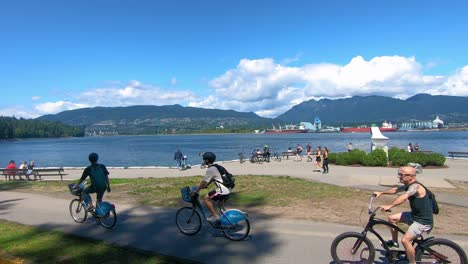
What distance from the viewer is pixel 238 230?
7.59m

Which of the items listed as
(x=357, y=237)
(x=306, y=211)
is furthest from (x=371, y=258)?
(x=306, y=211)

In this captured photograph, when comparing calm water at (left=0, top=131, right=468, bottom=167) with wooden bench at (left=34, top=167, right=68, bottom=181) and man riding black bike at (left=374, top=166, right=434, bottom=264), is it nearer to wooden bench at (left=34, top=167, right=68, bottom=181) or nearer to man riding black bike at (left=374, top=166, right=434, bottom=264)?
wooden bench at (left=34, top=167, right=68, bottom=181)

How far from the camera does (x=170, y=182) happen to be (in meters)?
16.5

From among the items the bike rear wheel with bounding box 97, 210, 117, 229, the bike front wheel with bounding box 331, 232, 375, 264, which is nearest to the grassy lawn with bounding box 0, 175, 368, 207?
the bike rear wheel with bounding box 97, 210, 117, 229

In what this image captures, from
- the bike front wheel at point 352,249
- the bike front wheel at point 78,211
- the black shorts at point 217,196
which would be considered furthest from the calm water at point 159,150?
the bike front wheel at point 352,249

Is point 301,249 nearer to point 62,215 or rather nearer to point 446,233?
point 446,233

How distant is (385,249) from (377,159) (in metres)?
20.1

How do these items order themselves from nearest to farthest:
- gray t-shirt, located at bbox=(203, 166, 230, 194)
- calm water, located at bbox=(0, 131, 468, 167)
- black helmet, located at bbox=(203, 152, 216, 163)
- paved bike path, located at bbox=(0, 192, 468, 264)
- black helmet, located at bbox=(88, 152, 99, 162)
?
paved bike path, located at bbox=(0, 192, 468, 264) < gray t-shirt, located at bbox=(203, 166, 230, 194) < black helmet, located at bbox=(203, 152, 216, 163) < black helmet, located at bbox=(88, 152, 99, 162) < calm water, located at bbox=(0, 131, 468, 167)

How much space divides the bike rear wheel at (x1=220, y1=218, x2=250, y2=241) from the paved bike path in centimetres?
13

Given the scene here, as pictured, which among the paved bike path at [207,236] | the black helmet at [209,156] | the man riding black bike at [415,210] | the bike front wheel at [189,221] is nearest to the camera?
the man riding black bike at [415,210]

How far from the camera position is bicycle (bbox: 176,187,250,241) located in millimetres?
7387

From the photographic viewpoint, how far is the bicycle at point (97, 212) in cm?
862

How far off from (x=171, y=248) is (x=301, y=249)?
2.21 meters

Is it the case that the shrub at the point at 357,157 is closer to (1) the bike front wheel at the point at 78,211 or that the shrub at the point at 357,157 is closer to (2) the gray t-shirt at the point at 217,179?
(1) the bike front wheel at the point at 78,211
